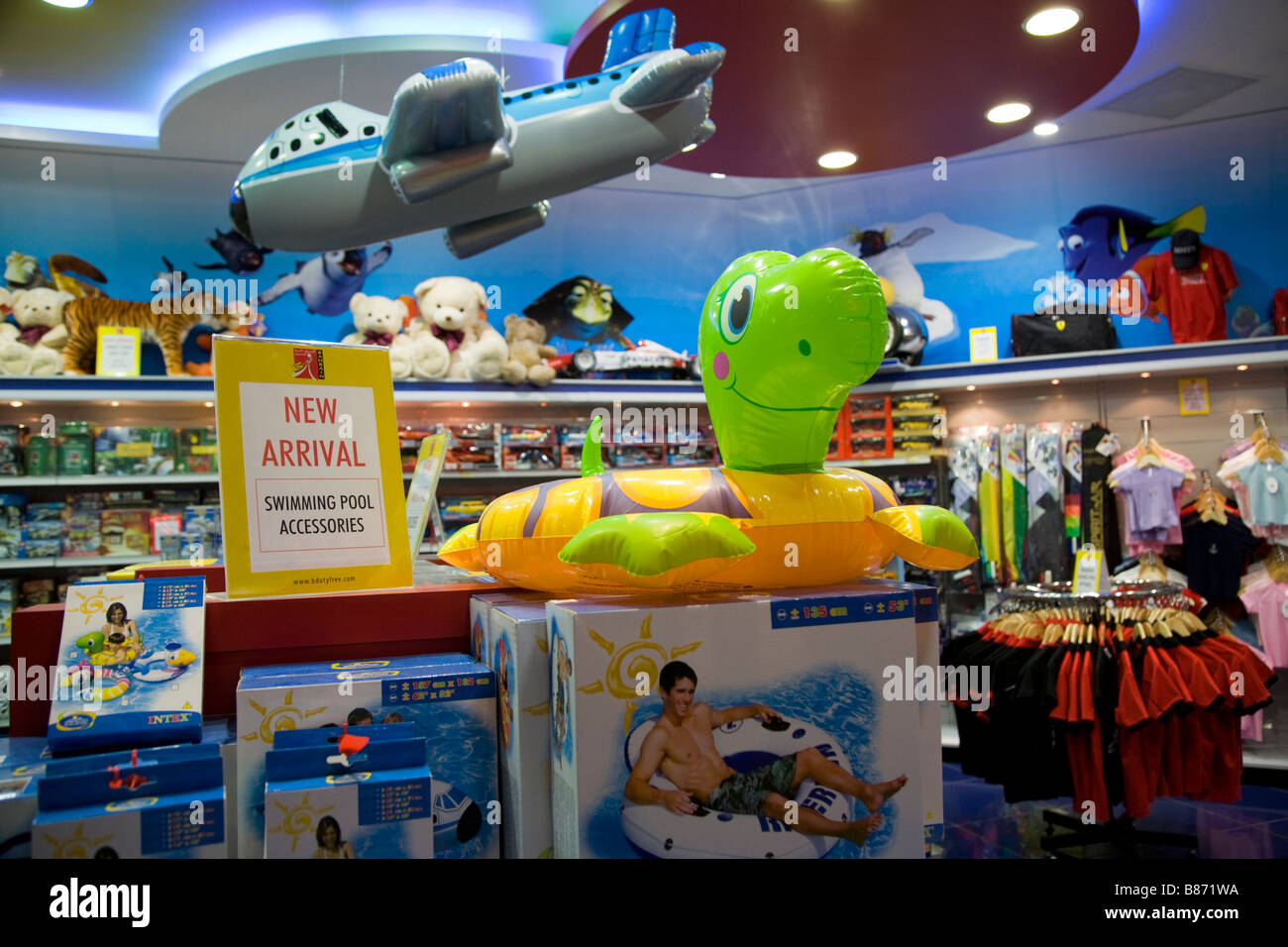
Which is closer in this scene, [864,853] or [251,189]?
[864,853]

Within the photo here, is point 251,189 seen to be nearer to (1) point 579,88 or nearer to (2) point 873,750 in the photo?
(1) point 579,88

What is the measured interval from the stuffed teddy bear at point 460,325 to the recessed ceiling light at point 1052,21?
3.11 meters

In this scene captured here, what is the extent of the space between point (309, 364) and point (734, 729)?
3.47 feet

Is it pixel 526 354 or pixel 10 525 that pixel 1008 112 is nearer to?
pixel 526 354

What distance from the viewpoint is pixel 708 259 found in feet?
21.5

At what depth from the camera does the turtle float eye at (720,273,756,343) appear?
1.58 meters

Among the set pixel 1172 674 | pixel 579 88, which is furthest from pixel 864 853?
pixel 579 88

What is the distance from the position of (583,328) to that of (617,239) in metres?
0.68

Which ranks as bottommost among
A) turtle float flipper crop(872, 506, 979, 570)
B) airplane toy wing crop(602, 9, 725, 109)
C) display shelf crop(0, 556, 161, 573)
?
display shelf crop(0, 556, 161, 573)

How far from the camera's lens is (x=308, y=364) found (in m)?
1.73

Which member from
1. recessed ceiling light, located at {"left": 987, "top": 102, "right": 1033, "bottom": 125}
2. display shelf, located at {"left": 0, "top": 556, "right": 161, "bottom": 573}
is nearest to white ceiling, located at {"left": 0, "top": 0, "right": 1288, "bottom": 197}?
recessed ceiling light, located at {"left": 987, "top": 102, "right": 1033, "bottom": 125}

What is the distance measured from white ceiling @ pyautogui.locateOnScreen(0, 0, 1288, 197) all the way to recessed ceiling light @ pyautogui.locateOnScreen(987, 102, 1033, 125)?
868 millimetres

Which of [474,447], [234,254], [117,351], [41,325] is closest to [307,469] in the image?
[474,447]

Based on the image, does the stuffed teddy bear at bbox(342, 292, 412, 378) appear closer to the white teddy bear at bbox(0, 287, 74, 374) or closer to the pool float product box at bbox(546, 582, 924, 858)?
the white teddy bear at bbox(0, 287, 74, 374)
